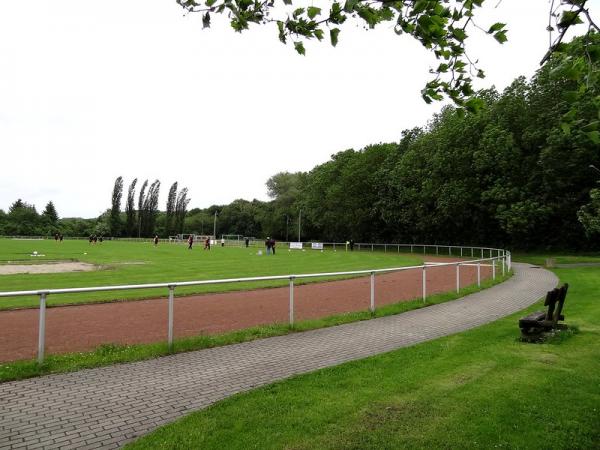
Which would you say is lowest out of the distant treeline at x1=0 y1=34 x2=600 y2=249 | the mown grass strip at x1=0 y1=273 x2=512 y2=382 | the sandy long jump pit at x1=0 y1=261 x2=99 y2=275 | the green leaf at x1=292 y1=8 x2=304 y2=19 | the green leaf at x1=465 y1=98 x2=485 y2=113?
the mown grass strip at x1=0 y1=273 x2=512 y2=382

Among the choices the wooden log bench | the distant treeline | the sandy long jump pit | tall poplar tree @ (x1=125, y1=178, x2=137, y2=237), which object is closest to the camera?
the wooden log bench

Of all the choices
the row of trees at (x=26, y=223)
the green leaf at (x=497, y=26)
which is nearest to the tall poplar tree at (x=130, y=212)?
the row of trees at (x=26, y=223)

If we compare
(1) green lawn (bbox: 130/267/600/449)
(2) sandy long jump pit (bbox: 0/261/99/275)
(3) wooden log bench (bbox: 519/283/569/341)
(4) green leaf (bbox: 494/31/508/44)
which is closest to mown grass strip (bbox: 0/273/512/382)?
(1) green lawn (bbox: 130/267/600/449)

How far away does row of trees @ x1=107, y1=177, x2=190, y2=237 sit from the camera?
111 metres

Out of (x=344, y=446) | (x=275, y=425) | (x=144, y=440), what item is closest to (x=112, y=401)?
(x=144, y=440)

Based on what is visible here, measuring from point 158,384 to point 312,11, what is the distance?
4.63 meters

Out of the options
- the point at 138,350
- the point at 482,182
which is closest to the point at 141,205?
A: the point at 482,182

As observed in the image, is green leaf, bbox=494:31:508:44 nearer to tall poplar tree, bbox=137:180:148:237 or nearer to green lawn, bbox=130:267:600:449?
green lawn, bbox=130:267:600:449

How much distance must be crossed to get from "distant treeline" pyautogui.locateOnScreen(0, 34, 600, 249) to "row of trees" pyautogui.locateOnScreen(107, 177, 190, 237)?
201 ft

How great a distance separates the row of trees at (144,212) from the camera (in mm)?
111000

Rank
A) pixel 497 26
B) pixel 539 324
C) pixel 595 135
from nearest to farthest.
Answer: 1. pixel 595 135
2. pixel 497 26
3. pixel 539 324

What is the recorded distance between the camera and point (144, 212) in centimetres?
11650

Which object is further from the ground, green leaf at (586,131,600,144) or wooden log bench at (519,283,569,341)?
green leaf at (586,131,600,144)

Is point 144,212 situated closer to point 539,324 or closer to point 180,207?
point 180,207
